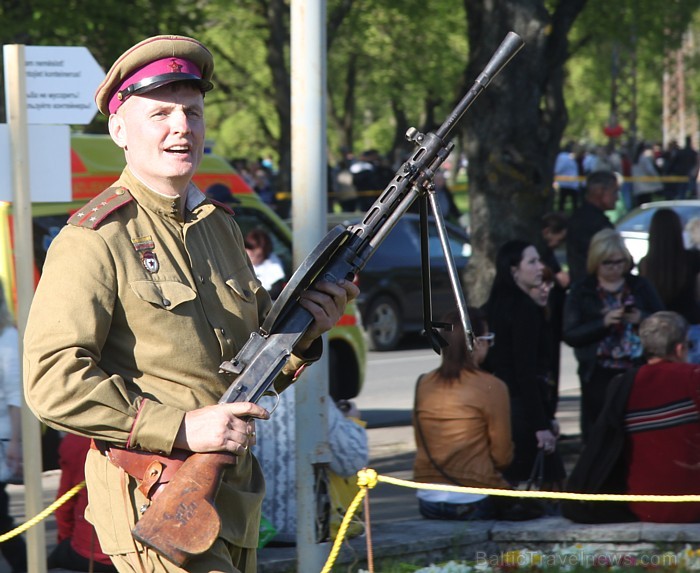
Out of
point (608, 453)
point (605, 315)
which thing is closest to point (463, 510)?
point (608, 453)

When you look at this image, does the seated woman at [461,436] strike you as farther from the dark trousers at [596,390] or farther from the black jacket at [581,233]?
the black jacket at [581,233]

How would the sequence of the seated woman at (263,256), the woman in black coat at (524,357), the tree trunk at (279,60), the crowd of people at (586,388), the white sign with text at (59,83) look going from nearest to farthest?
the white sign with text at (59,83) → the crowd of people at (586,388) → the woman in black coat at (524,357) → the seated woman at (263,256) → the tree trunk at (279,60)

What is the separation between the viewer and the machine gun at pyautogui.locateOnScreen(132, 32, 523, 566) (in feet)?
9.62

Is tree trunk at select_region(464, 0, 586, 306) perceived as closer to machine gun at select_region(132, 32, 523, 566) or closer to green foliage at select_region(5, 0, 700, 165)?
green foliage at select_region(5, 0, 700, 165)

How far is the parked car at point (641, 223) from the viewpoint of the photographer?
18531 mm

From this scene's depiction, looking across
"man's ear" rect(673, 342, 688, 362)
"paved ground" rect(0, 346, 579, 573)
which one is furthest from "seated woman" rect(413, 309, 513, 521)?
"man's ear" rect(673, 342, 688, 362)

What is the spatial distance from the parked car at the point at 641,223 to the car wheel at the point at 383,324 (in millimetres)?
3796

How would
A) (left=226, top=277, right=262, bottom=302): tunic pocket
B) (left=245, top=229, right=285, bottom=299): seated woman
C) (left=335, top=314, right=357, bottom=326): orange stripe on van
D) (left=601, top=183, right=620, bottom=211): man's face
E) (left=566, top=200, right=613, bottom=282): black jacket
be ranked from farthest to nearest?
(left=335, top=314, right=357, bottom=326): orange stripe on van, (left=601, top=183, right=620, bottom=211): man's face, (left=566, top=200, right=613, bottom=282): black jacket, (left=245, top=229, right=285, bottom=299): seated woman, (left=226, top=277, right=262, bottom=302): tunic pocket

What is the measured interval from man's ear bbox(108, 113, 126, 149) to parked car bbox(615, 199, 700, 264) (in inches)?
616

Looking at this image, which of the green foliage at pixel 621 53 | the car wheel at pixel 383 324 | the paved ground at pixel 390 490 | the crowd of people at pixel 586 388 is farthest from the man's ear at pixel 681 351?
the green foliage at pixel 621 53

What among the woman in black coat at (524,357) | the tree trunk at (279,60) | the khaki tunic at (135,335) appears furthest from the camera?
the tree trunk at (279,60)

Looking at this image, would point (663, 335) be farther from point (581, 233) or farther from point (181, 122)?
point (181, 122)

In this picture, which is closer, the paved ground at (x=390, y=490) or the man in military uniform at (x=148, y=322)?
the man in military uniform at (x=148, y=322)

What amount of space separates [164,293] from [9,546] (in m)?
3.82
